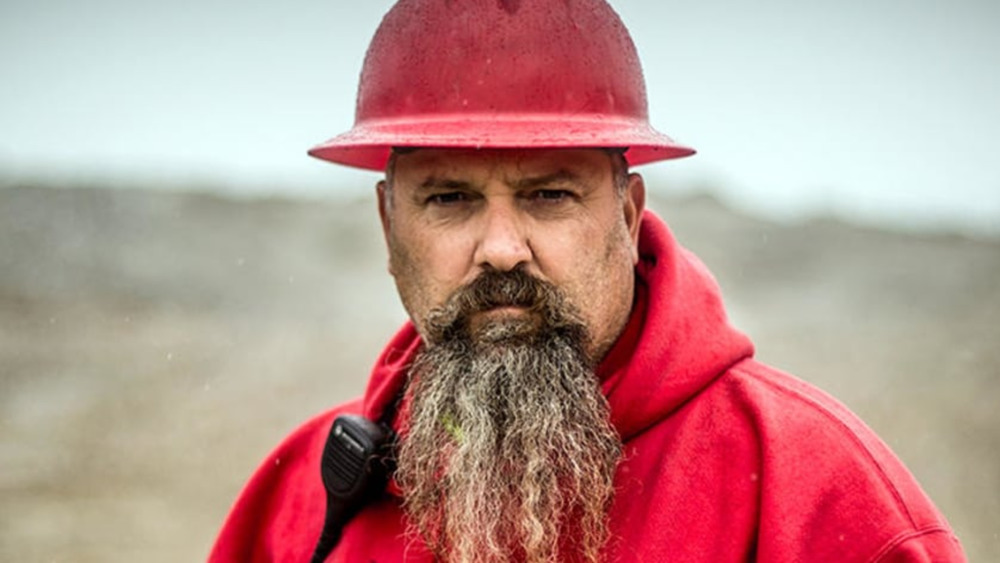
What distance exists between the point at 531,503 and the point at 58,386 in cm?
1173

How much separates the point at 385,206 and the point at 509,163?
0.55 m

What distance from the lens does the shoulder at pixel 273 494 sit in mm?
3547

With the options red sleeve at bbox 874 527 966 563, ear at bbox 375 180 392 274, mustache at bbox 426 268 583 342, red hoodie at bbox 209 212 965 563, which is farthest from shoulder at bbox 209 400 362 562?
red sleeve at bbox 874 527 966 563

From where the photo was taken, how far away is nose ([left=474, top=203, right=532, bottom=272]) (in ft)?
8.96

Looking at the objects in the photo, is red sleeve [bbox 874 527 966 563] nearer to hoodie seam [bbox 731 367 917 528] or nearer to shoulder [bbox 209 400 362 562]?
hoodie seam [bbox 731 367 917 528]

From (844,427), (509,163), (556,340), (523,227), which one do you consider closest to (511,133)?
(509,163)

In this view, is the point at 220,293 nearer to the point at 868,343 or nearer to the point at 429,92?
the point at 868,343

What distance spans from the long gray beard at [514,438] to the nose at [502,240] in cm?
4

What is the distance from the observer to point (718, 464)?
2.60 metres

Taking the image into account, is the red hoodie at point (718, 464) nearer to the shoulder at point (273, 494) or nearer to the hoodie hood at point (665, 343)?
the hoodie hood at point (665, 343)

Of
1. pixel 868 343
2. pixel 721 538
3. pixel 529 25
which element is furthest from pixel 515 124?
pixel 868 343

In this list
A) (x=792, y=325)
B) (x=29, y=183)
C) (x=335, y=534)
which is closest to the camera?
(x=335, y=534)

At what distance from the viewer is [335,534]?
312 cm

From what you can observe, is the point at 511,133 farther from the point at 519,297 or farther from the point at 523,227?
the point at 519,297
